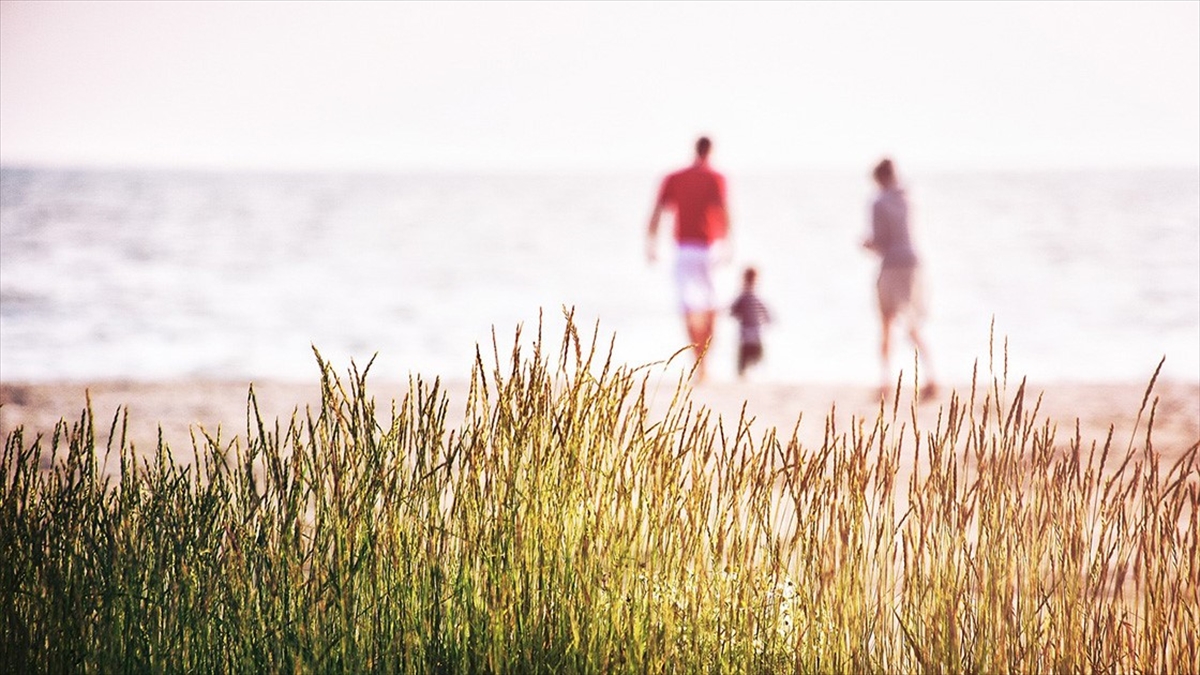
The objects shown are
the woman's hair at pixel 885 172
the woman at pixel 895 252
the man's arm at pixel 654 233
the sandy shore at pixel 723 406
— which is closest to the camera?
the sandy shore at pixel 723 406

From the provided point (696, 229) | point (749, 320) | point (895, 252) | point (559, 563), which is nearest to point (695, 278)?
point (696, 229)

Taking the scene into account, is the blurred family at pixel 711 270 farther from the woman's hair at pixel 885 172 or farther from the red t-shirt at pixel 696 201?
the woman's hair at pixel 885 172

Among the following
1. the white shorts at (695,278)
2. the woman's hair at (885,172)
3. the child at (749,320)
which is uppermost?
the woman's hair at (885,172)

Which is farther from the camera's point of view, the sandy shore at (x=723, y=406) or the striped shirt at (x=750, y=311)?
the striped shirt at (x=750, y=311)

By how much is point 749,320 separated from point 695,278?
44 centimetres

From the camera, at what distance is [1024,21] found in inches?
1144

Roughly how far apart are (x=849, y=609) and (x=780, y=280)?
68.7ft

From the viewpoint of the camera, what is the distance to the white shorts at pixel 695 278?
7926mm

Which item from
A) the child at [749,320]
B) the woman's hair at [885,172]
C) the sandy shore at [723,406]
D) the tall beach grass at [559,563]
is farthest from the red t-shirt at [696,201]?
the tall beach grass at [559,563]

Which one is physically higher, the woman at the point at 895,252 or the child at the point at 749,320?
the woman at the point at 895,252

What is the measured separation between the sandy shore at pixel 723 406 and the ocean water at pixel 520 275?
79 cm

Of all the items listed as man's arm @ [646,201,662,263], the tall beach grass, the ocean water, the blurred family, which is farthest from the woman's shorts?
the tall beach grass

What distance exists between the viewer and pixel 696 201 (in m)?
7.84

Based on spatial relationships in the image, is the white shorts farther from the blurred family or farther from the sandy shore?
the sandy shore
